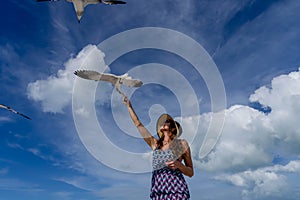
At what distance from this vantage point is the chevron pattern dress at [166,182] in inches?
264

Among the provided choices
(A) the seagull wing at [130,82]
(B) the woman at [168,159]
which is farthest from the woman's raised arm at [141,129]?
(A) the seagull wing at [130,82]

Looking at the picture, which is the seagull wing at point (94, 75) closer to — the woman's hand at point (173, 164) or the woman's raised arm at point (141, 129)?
the woman's raised arm at point (141, 129)

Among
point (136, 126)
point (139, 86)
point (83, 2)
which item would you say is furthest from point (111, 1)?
point (136, 126)

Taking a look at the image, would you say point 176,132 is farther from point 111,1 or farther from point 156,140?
point 111,1

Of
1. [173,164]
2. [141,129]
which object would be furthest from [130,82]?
[173,164]

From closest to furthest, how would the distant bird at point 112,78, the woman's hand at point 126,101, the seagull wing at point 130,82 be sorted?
the woman's hand at point 126,101 → the distant bird at point 112,78 → the seagull wing at point 130,82

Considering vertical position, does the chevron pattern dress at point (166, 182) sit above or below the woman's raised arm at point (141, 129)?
below

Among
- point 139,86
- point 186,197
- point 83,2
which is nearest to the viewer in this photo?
point 186,197

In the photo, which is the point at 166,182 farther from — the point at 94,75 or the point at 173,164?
the point at 94,75

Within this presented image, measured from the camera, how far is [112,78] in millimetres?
8727

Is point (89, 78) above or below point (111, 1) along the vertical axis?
below

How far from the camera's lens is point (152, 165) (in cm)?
721

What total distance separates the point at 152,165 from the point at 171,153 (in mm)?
494

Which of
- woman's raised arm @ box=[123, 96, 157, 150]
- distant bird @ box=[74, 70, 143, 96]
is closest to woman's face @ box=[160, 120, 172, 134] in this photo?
woman's raised arm @ box=[123, 96, 157, 150]
